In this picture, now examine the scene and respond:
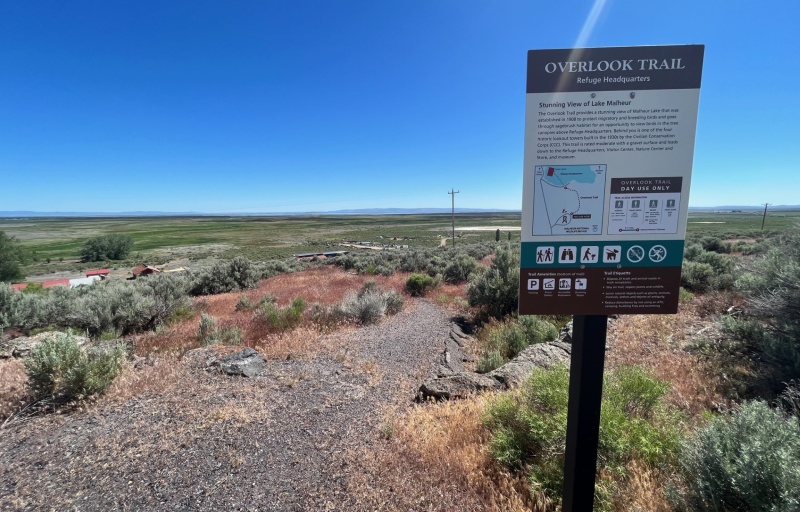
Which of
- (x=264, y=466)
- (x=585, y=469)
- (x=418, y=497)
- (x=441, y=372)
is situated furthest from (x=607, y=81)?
(x=441, y=372)

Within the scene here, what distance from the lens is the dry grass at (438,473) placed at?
2.68 metres

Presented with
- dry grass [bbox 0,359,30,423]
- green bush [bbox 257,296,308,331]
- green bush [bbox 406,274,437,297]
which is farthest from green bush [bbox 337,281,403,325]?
dry grass [bbox 0,359,30,423]

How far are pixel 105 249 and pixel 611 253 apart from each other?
78996 mm

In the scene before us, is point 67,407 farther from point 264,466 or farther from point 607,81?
point 607,81

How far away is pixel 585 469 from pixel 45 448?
4832mm

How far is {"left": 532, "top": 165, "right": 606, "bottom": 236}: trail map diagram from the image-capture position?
74.1 inches

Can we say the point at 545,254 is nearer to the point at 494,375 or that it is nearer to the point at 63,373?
the point at 494,375

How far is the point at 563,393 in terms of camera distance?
314 centimetres

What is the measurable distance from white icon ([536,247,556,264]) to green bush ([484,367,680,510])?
1690 millimetres

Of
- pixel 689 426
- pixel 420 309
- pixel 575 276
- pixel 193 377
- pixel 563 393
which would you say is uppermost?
pixel 575 276

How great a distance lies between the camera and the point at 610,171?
1.87 metres

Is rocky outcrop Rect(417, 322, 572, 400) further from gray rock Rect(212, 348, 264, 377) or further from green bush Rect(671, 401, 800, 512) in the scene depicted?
gray rock Rect(212, 348, 264, 377)

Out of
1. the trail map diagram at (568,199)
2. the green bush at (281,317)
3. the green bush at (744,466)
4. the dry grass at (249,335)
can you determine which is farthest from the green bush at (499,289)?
the trail map diagram at (568,199)

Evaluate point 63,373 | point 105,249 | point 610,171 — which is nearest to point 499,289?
point 610,171
